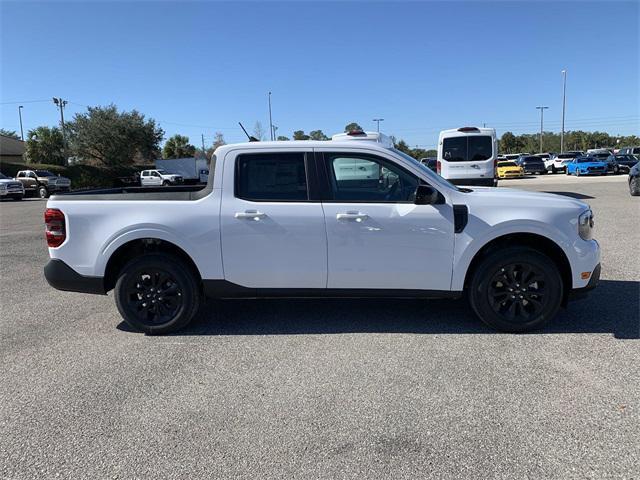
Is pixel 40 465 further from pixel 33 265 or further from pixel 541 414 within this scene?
pixel 33 265

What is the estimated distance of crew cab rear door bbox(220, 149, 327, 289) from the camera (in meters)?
4.61

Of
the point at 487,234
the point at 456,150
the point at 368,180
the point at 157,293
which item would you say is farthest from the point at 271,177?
the point at 456,150

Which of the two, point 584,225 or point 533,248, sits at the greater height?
point 584,225

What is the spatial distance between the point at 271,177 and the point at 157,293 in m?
1.60

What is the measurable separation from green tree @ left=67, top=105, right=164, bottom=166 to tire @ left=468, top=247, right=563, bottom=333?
58184mm

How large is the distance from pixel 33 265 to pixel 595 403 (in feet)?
28.1

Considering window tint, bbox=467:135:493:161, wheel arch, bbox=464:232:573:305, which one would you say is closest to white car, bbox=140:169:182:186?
window tint, bbox=467:135:493:161

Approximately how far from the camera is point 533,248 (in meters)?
4.62

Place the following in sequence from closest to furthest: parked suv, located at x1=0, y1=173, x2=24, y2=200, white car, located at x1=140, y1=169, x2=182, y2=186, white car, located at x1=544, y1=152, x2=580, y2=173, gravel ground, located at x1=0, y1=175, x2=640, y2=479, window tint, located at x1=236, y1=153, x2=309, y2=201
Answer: gravel ground, located at x1=0, y1=175, x2=640, y2=479
window tint, located at x1=236, y1=153, x2=309, y2=201
parked suv, located at x1=0, y1=173, x2=24, y2=200
white car, located at x1=544, y1=152, x2=580, y2=173
white car, located at x1=140, y1=169, x2=182, y2=186

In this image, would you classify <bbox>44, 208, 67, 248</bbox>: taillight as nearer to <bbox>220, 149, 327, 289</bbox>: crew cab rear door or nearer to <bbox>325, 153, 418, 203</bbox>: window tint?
<bbox>220, 149, 327, 289</bbox>: crew cab rear door

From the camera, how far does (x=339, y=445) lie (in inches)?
116

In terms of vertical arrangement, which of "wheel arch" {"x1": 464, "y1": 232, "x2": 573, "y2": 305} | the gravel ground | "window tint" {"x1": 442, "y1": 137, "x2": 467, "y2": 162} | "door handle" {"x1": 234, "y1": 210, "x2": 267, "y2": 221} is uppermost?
"window tint" {"x1": 442, "y1": 137, "x2": 467, "y2": 162}

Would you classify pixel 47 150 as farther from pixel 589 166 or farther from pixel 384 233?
pixel 384 233

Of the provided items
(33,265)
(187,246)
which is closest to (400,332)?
(187,246)
